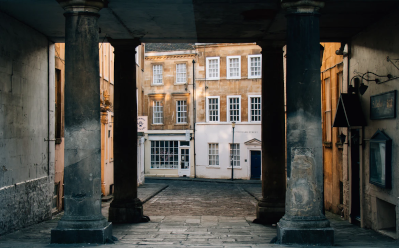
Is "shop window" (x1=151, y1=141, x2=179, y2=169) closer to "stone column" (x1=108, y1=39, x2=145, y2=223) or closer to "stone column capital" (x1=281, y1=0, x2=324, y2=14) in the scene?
"stone column" (x1=108, y1=39, x2=145, y2=223)

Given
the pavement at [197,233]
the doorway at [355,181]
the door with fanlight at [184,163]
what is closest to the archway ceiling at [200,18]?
the doorway at [355,181]

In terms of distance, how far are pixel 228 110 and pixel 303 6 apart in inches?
1119

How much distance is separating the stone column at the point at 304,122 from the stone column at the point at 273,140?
4599mm

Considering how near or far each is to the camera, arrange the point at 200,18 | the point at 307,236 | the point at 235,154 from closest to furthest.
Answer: the point at 307,236
the point at 200,18
the point at 235,154

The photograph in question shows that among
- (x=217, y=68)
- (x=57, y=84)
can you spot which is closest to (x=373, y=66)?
(x=57, y=84)

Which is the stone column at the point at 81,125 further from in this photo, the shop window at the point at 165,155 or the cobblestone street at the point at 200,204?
the shop window at the point at 165,155

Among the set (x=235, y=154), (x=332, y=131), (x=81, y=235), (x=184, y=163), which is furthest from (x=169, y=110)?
(x=81, y=235)

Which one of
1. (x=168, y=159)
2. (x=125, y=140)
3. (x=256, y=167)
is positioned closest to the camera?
(x=125, y=140)

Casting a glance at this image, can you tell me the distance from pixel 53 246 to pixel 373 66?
9.08m

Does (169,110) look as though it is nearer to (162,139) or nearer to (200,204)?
(162,139)

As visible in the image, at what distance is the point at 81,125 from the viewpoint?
8.84 meters

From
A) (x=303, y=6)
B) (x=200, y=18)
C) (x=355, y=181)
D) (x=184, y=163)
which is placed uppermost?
(x=200, y=18)

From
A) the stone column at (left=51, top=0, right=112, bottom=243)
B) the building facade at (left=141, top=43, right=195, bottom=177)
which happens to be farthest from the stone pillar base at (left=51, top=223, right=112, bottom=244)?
the building facade at (left=141, top=43, right=195, bottom=177)

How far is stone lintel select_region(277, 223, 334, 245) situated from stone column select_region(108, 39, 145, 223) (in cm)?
595
